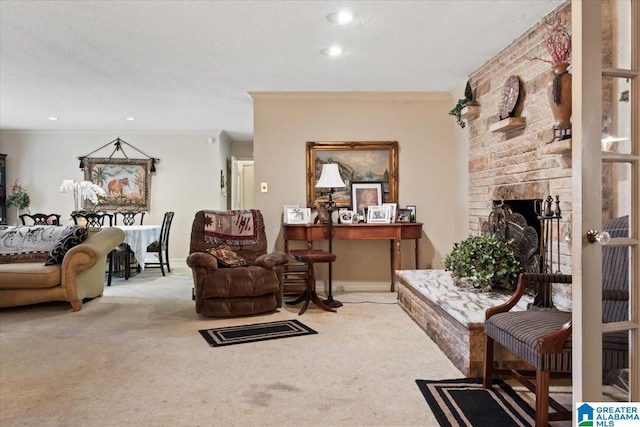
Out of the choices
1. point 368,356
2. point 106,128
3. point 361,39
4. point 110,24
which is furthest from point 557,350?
point 106,128

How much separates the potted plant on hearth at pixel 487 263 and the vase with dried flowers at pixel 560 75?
0.94 m

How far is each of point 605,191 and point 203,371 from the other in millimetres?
2289

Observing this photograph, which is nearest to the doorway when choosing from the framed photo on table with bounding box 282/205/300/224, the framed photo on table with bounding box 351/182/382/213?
the framed photo on table with bounding box 282/205/300/224

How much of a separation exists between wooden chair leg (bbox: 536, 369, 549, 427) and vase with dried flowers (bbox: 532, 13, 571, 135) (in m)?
1.65

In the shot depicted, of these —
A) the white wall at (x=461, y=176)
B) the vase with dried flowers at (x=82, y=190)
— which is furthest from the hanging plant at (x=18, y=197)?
the white wall at (x=461, y=176)

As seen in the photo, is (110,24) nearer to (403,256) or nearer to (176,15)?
(176,15)

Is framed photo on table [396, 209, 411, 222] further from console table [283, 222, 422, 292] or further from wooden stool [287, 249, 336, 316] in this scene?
wooden stool [287, 249, 336, 316]

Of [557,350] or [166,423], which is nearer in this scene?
[557,350]

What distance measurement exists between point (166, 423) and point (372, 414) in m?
0.94

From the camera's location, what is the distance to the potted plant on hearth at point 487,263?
337 cm

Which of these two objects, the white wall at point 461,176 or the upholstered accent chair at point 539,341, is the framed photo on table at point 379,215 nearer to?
the white wall at point 461,176

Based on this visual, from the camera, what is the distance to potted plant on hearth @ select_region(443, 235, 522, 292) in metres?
3.37

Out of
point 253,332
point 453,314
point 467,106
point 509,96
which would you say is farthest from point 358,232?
point 453,314

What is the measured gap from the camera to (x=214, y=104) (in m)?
5.89
